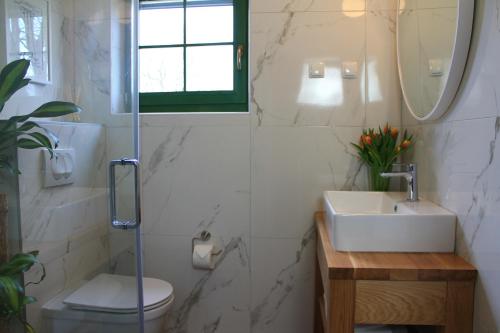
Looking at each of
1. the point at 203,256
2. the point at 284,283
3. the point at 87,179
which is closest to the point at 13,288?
the point at 87,179

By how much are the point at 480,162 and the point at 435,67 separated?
0.45 m

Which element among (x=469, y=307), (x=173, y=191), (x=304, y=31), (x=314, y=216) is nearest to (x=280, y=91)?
(x=304, y=31)

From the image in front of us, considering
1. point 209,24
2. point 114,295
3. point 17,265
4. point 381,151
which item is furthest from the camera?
point 209,24

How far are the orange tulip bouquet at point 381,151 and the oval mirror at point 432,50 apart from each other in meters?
0.19

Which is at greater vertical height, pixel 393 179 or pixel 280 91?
pixel 280 91

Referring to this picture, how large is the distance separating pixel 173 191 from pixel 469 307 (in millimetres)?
1445

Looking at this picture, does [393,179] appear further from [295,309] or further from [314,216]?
[295,309]

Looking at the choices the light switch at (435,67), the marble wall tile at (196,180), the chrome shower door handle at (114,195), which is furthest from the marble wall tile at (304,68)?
the chrome shower door handle at (114,195)

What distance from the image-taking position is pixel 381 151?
1.70 metres

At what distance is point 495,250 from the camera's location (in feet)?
2.95

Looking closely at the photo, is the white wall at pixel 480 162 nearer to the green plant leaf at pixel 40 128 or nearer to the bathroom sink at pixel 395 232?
the bathroom sink at pixel 395 232

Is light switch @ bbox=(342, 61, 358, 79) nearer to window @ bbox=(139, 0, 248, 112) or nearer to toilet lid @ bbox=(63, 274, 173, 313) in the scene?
window @ bbox=(139, 0, 248, 112)

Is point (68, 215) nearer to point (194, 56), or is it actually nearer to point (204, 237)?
point (204, 237)

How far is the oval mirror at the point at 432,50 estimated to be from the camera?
1055 mm
